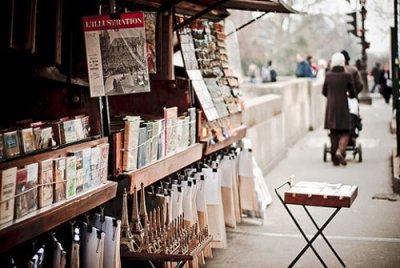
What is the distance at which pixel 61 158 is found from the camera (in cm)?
479

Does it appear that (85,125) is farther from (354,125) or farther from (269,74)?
(269,74)

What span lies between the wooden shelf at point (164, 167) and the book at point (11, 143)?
1.47m

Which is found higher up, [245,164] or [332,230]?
[245,164]

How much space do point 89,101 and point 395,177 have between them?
662cm

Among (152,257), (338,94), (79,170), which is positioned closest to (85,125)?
(79,170)

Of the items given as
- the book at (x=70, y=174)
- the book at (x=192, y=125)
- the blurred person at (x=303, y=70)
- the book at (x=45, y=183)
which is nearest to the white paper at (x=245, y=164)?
the book at (x=192, y=125)

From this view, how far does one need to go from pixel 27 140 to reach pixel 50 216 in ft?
1.64

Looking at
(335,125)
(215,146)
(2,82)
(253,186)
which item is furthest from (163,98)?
(335,125)

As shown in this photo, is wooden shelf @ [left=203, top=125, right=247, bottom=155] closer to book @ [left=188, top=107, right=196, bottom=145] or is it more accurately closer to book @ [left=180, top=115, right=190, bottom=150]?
book @ [left=188, top=107, right=196, bottom=145]

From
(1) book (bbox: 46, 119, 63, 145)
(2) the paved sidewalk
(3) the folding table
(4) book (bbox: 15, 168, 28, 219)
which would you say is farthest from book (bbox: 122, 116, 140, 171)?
(2) the paved sidewalk

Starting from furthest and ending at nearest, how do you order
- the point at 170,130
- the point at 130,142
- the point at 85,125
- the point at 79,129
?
the point at 170,130, the point at 130,142, the point at 85,125, the point at 79,129

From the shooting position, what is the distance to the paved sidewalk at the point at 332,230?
7.44 m

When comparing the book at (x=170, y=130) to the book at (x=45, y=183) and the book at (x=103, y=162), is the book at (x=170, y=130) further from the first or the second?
the book at (x=45, y=183)

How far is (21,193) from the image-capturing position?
14.4ft
